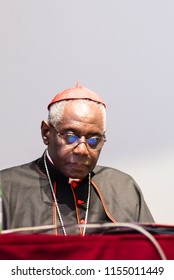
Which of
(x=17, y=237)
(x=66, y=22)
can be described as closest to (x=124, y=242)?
(x=17, y=237)

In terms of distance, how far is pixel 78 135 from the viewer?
2.07 metres

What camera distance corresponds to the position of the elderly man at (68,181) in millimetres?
2062

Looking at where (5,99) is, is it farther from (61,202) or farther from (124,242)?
(124,242)

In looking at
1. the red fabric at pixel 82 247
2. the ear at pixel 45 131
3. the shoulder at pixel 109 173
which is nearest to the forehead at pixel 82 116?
the ear at pixel 45 131

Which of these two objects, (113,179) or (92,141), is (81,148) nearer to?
(92,141)

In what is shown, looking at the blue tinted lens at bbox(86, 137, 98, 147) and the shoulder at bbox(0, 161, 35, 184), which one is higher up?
the blue tinted lens at bbox(86, 137, 98, 147)

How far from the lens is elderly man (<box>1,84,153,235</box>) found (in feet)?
6.77

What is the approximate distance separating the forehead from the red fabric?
99 cm

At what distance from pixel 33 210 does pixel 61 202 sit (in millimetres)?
133

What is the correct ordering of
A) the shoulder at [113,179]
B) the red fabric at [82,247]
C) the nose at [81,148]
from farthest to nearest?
the shoulder at [113,179] < the nose at [81,148] < the red fabric at [82,247]

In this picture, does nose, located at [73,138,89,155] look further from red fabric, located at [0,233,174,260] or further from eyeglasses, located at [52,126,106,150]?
red fabric, located at [0,233,174,260]

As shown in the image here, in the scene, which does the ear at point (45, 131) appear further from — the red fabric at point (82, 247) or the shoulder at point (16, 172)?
the red fabric at point (82, 247)

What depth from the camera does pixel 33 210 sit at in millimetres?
2072

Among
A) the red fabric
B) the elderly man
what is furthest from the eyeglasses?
the red fabric
